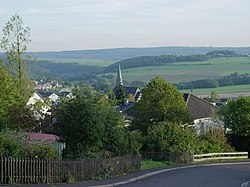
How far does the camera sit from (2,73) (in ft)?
135

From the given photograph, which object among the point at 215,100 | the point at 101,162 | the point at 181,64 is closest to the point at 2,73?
the point at 101,162

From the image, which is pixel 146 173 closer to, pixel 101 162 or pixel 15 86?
pixel 101 162

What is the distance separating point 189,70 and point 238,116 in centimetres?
10243

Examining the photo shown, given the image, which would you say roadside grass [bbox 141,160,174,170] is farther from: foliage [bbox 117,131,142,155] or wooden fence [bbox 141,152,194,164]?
foliage [bbox 117,131,142,155]

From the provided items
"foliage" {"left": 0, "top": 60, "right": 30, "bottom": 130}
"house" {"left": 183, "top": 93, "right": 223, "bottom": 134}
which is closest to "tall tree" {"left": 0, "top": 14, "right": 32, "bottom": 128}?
"foliage" {"left": 0, "top": 60, "right": 30, "bottom": 130}

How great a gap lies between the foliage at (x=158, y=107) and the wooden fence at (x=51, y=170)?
853 inches

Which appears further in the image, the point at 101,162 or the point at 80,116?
the point at 80,116

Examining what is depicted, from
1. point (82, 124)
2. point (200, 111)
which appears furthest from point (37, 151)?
point (200, 111)

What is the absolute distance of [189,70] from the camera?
503 feet

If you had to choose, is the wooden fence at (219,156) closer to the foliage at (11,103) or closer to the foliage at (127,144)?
the foliage at (127,144)

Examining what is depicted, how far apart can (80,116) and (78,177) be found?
16.0ft

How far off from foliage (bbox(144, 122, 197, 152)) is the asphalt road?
3755 millimetres

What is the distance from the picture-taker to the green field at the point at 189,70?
142 meters

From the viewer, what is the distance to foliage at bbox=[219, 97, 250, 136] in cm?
5104
